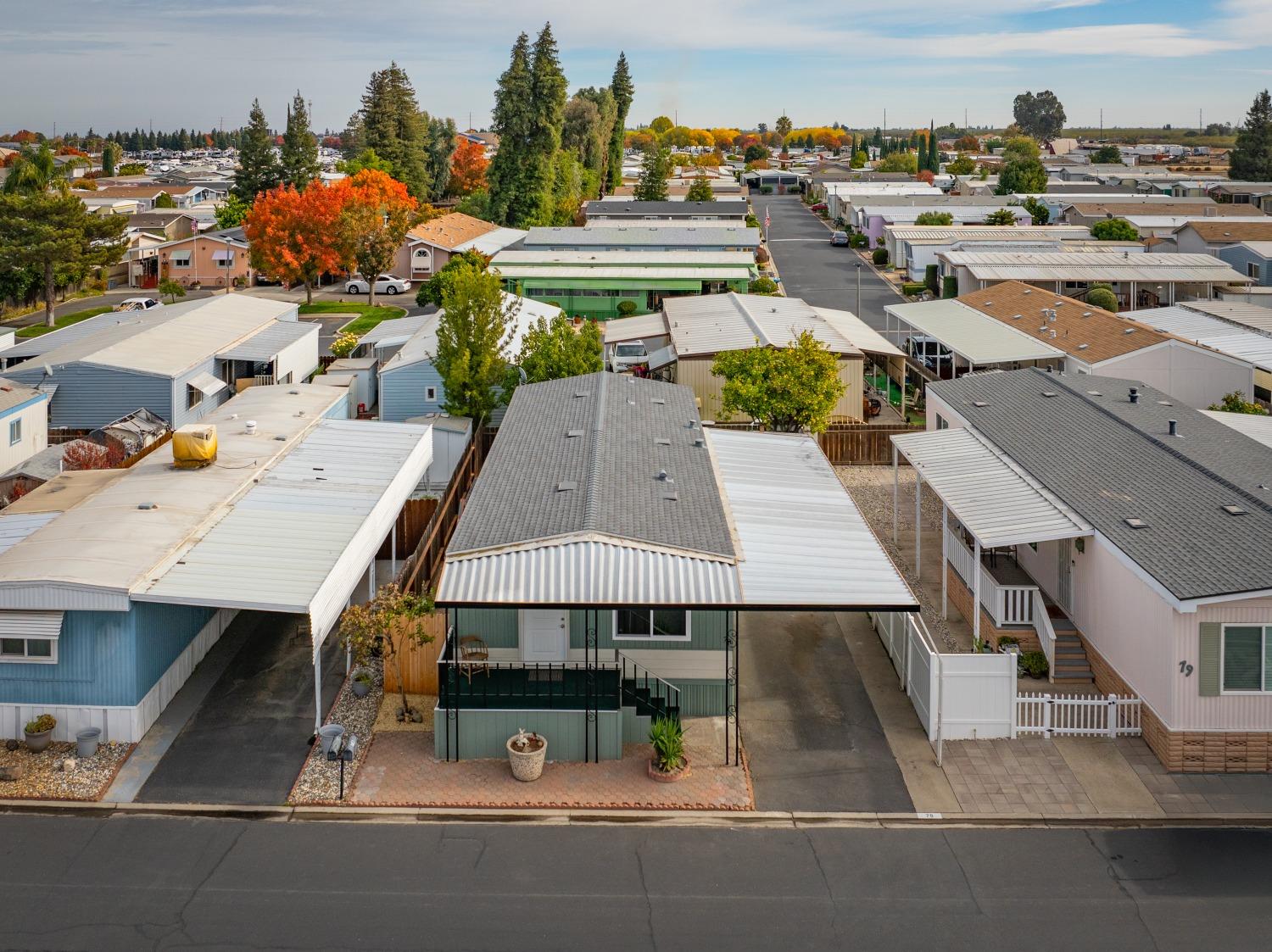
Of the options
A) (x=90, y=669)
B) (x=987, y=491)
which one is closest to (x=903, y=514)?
(x=987, y=491)

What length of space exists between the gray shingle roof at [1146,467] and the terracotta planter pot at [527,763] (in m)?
9.85

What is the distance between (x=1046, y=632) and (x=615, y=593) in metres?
8.70

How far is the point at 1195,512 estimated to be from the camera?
20438 millimetres

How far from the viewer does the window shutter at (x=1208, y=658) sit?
17578 mm

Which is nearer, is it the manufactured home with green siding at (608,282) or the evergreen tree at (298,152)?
the manufactured home with green siding at (608,282)

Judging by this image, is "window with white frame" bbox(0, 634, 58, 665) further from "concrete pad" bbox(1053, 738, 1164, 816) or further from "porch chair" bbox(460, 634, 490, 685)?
"concrete pad" bbox(1053, 738, 1164, 816)

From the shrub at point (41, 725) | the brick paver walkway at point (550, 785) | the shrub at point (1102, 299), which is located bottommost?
the brick paver walkway at point (550, 785)

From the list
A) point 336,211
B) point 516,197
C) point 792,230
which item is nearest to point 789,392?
point 336,211

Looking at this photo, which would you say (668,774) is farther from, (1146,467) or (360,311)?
(360,311)

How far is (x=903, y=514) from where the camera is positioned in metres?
31.0

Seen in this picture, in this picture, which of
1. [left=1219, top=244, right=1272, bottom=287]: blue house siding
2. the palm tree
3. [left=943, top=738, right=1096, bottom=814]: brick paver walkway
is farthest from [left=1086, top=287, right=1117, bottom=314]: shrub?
the palm tree

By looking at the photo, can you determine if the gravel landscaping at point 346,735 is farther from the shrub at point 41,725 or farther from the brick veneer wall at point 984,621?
the brick veneer wall at point 984,621

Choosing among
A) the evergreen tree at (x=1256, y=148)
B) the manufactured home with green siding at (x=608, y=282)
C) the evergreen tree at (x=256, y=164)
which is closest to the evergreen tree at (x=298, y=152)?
the evergreen tree at (x=256, y=164)

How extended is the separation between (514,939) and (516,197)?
78.5 meters
